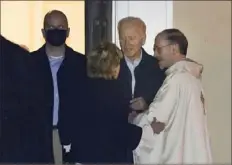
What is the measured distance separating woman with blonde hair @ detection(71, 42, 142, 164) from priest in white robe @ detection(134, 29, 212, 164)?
209 mm

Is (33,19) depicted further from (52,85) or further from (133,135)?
(133,135)

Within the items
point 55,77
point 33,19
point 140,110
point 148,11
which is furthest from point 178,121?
point 33,19

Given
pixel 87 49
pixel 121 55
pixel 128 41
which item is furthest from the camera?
pixel 87 49

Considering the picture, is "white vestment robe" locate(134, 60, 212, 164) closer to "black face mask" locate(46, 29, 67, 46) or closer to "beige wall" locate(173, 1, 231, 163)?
"black face mask" locate(46, 29, 67, 46)

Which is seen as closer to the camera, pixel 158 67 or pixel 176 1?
pixel 158 67

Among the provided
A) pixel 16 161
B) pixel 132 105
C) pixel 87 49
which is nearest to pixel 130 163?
pixel 132 105

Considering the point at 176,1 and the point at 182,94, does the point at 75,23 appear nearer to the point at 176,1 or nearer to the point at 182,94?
the point at 176,1

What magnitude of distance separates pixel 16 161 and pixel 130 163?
702mm

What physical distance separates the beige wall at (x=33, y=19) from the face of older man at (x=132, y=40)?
3.10 ft

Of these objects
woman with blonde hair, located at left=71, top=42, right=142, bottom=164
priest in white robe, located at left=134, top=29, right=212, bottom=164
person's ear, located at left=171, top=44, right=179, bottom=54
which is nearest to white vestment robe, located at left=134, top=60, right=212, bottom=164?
priest in white robe, located at left=134, top=29, right=212, bottom=164

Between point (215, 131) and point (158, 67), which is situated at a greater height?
point (158, 67)

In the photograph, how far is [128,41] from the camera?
18.9 ft

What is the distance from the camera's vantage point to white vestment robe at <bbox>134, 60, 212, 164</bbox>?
17.8 feet

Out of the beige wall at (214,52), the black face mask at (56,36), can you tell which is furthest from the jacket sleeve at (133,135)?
the beige wall at (214,52)
